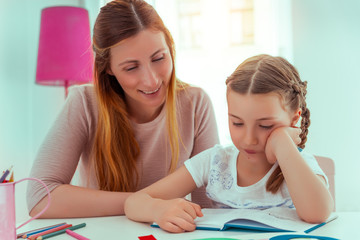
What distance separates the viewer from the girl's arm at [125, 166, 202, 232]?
81 centimetres

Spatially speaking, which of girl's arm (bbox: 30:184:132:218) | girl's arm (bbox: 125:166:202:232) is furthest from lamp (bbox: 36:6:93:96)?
girl's arm (bbox: 125:166:202:232)

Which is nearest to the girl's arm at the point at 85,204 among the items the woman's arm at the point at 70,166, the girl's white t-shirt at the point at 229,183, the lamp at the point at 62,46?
the woman's arm at the point at 70,166

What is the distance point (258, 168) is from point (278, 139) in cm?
17

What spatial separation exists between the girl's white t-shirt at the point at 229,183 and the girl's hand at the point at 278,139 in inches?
2.8

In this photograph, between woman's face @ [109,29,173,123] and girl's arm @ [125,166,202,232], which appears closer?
girl's arm @ [125,166,202,232]

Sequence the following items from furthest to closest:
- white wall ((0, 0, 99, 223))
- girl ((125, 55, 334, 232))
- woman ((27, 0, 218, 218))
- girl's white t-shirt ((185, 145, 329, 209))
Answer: white wall ((0, 0, 99, 223))
woman ((27, 0, 218, 218))
girl's white t-shirt ((185, 145, 329, 209))
girl ((125, 55, 334, 232))

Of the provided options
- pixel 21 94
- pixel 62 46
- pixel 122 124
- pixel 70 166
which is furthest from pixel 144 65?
pixel 21 94

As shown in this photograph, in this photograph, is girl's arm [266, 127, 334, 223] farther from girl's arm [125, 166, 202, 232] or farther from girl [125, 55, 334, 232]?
girl's arm [125, 166, 202, 232]

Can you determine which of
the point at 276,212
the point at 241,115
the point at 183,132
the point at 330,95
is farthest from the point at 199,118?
the point at 330,95

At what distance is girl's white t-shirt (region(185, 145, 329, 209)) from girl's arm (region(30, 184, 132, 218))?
22 cm

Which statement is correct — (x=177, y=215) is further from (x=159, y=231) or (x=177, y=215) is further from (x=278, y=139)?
(x=278, y=139)

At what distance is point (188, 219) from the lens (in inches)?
31.8

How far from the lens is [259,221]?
766mm

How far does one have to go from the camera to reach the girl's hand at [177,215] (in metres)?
0.79
